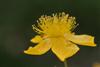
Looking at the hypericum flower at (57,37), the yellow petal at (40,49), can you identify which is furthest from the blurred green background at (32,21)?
the yellow petal at (40,49)

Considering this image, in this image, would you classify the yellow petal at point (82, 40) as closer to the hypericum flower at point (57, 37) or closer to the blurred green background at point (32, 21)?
the hypericum flower at point (57, 37)

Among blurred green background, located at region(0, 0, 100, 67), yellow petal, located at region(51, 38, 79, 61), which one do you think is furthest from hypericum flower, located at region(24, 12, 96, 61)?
blurred green background, located at region(0, 0, 100, 67)

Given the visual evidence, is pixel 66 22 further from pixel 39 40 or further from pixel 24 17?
pixel 24 17

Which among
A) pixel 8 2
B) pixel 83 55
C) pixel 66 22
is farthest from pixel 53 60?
pixel 66 22

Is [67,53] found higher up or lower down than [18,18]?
higher up

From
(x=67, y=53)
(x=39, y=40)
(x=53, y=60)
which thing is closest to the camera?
(x=67, y=53)

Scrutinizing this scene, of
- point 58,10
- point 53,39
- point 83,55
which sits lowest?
point 83,55

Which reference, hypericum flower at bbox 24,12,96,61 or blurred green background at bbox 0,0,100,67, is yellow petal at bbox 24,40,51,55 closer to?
hypericum flower at bbox 24,12,96,61

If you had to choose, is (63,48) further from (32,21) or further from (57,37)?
(32,21)
